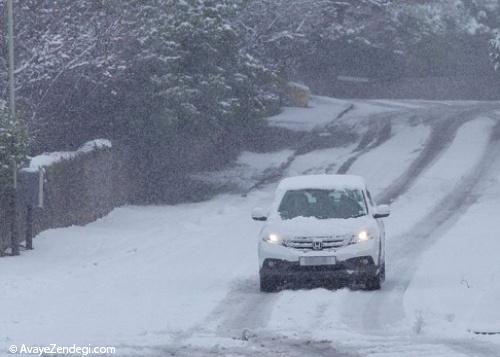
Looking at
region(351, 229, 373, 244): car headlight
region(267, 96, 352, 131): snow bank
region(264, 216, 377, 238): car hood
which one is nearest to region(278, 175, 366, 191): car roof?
region(264, 216, 377, 238): car hood

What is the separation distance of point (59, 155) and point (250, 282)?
27.9 ft

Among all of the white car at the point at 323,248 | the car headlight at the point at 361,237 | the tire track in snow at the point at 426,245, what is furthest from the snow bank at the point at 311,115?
the car headlight at the point at 361,237

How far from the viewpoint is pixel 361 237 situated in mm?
17406

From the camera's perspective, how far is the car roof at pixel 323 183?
18828 millimetres

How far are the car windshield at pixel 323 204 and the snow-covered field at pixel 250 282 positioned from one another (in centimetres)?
123

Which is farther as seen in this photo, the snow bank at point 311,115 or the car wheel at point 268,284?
the snow bank at point 311,115

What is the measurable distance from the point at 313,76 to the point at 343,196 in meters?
44.8

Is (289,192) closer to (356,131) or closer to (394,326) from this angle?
(394,326)

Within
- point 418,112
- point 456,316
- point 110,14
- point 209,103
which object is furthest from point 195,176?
point 456,316

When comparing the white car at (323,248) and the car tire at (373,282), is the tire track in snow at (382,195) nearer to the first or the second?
the white car at (323,248)

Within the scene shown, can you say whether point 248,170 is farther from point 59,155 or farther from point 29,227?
point 29,227

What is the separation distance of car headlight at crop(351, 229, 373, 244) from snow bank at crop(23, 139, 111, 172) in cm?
744

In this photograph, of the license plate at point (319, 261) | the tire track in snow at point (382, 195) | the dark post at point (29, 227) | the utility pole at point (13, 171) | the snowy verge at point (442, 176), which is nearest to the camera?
the tire track in snow at point (382, 195)

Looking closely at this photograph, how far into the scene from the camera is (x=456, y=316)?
14820mm
